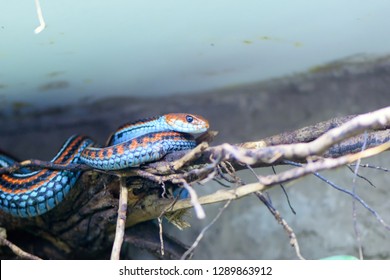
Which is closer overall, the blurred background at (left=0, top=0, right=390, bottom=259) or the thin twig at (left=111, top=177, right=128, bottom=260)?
the thin twig at (left=111, top=177, right=128, bottom=260)

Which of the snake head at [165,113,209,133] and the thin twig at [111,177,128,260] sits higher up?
the snake head at [165,113,209,133]

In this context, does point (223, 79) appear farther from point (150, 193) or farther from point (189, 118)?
point (150, 193)

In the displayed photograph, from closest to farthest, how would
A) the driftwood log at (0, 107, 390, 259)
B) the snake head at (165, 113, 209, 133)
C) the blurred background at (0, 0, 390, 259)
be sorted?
the driftwood log at (0, 107, 390, 259)
the blurred background at (0, 0, 390, 259)
the snake head at (165, 113, 209, 133)

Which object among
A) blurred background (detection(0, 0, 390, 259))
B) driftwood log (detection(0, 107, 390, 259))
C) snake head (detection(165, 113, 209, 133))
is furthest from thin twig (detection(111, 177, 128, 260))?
blurred background (detection(0, 0, 390, 259))

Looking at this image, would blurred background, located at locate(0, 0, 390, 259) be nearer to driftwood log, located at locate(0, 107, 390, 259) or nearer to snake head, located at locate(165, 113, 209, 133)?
snake head, located at locate(165, 113, 209, 133)

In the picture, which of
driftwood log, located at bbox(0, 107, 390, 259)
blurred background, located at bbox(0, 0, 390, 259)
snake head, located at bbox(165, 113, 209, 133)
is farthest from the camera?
snake head, located at bbox(165, 113, 209, 133)

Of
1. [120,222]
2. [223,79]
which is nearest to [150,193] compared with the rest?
[120,222]

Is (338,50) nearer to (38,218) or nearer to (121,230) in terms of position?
(121,230)
